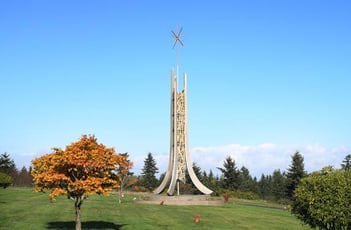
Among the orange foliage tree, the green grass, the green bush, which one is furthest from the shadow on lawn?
the green bush

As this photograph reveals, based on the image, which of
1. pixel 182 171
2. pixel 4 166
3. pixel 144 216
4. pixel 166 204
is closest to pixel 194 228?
pixel 144 216

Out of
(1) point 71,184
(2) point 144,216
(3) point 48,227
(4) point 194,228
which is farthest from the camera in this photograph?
(2) point 144,216

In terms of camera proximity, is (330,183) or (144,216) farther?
→ (144,216)

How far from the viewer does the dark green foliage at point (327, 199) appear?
80.4ft

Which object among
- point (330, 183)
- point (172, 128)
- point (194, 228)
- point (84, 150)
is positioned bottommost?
point (194, 228)

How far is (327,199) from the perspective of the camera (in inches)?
979

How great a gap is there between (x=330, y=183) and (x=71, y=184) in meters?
16.2

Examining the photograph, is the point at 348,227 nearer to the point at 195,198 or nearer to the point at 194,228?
the point at 194,228

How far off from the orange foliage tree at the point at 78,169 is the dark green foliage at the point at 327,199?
12.6 m

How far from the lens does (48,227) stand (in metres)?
30.4

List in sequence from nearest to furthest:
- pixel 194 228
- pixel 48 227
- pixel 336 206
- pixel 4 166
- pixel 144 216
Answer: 1. pixel 336 206
2. pixel 48 227
3. pixel 194 228
4. pixel 144 216
5. pixel 4 166

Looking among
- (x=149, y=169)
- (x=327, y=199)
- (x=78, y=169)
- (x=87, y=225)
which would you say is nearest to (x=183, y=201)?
(x=87, y=225)

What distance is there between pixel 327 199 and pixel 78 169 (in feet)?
52.1

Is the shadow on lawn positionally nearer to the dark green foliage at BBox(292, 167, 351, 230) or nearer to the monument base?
the dark green foliage at BBox(292, 167, 351, 230)
